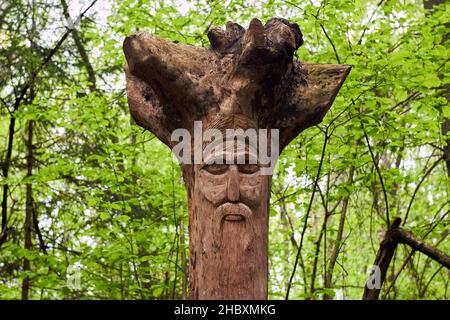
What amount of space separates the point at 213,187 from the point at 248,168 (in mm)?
198

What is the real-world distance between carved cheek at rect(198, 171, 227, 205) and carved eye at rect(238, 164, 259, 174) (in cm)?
10

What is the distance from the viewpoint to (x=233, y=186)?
123 inches

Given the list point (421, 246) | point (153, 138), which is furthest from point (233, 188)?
point (153, 138)

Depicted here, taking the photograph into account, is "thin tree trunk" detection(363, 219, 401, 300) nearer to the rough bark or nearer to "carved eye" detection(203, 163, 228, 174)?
the rough bark

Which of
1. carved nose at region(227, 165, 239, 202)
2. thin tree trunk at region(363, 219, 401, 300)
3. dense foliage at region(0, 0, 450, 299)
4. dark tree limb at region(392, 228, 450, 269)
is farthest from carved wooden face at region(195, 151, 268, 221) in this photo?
thin tree trunk at region(363, 219, 401, 300)

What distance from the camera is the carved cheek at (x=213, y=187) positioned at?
3143 millimetres

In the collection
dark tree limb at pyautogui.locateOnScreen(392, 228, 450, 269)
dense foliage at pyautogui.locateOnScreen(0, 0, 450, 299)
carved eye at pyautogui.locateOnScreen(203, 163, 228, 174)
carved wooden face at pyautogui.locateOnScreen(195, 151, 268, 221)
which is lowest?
carved wooden face at pyautogui.locateOnScreen(195, 151, 268, 221)

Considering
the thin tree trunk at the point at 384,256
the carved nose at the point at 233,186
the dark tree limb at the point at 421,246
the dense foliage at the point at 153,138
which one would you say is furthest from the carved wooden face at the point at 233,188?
the thin tree trunk at the point at 384,256

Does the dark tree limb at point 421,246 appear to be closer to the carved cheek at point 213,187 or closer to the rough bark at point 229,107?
the rough bark at point 229,107

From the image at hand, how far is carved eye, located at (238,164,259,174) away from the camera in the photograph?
317 cm

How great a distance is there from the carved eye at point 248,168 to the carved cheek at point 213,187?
0.34ft

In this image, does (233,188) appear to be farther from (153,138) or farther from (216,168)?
(153,138)

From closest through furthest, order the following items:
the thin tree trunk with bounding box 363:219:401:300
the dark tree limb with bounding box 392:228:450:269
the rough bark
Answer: the rough bark, the dark tree limb with bounding box 392:228:450:269, the thin tree trunk with bounding box 363:219:401:300

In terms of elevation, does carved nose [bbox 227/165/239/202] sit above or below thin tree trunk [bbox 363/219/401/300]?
below
